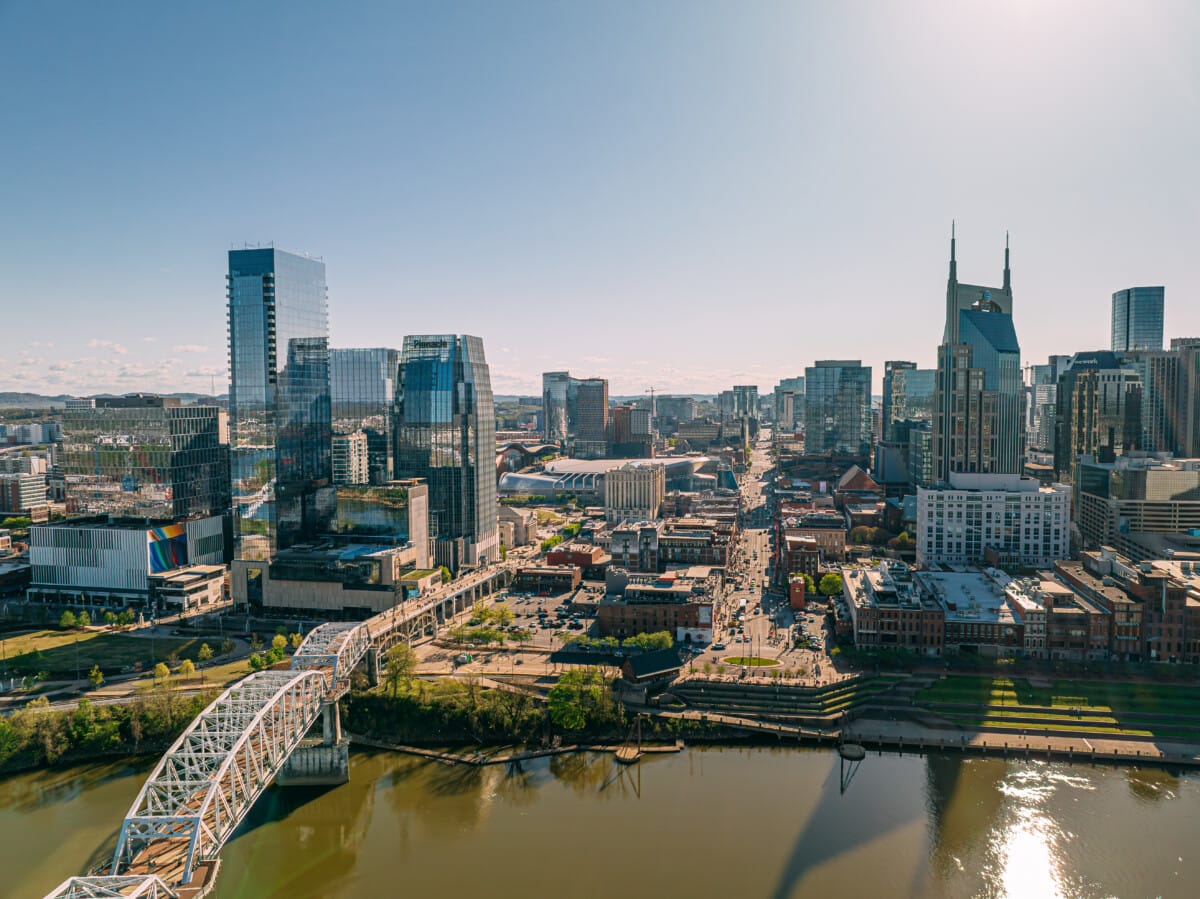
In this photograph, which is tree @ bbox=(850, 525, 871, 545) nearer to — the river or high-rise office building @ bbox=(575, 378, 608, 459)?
the river

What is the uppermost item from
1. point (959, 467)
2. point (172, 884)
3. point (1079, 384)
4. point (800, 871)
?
point (1079, 384)

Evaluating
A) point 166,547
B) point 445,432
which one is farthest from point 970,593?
point 166,547

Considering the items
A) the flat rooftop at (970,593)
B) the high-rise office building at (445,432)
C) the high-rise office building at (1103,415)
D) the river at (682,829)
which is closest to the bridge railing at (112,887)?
the river at (682,829)

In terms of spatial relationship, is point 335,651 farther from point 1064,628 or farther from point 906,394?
point 906,394

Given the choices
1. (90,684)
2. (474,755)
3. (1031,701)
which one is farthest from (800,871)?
(90,684)

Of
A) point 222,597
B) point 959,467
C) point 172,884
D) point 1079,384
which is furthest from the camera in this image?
point 1079,384

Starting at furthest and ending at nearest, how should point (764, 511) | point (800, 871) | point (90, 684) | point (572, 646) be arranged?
1. point (764, 511)
2. point (572, 646)
3. point (90, 684)
4. point (800, 871)

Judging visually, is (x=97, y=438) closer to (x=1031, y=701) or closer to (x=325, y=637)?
(x=325, y=637)
